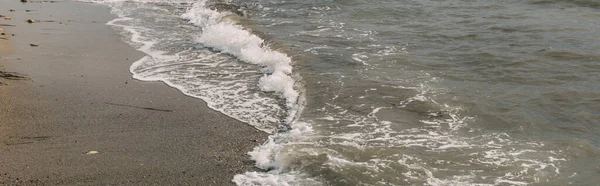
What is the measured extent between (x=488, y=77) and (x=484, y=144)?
333cm

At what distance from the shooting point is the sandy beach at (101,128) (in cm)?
663

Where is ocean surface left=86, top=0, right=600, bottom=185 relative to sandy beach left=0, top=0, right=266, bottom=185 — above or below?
above

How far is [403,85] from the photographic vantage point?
10.0 m

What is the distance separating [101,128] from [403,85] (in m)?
4.85

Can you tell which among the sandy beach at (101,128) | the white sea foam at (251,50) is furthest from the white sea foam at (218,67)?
the sandy beach at (101,128)

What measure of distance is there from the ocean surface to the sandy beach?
1.36 feet

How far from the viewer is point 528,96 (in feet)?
30.5

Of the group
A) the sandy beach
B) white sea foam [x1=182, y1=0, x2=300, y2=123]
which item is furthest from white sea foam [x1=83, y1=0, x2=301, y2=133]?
the sandy beach

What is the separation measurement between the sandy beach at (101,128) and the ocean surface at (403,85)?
41 centimetres

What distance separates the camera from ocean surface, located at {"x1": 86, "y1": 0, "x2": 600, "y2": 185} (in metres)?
6.82

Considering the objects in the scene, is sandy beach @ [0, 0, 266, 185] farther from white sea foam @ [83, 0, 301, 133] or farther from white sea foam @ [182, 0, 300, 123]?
white sea foam @ [182, 0, 300, 123]

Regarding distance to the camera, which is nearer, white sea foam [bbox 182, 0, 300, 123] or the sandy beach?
the sandy beach

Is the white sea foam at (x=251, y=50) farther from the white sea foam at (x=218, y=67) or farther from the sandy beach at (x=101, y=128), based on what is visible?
the sandy beach at (x=101, y=128)

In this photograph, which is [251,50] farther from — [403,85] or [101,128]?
[101,128]
